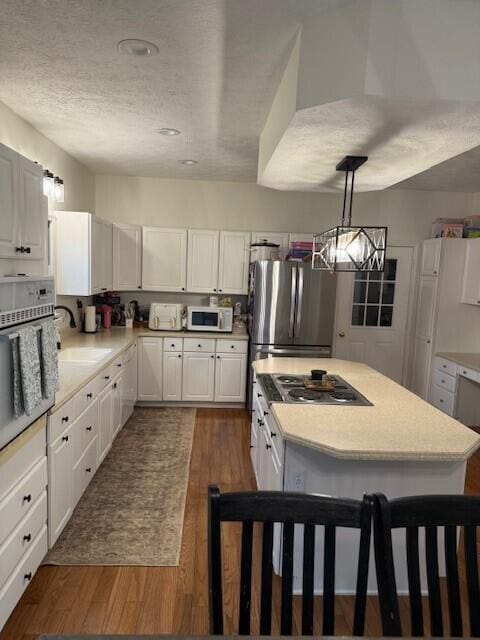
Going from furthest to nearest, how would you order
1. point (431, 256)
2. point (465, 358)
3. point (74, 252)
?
point (431, 256)
point (465, 358)
point (74, 252)

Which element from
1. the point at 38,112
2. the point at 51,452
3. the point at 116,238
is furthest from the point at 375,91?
the point at 116,238

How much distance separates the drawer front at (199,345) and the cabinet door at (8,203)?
8.66 feet

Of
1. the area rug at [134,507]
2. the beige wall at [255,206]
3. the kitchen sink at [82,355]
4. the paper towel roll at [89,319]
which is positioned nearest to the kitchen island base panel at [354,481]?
the area rug at [134,507]

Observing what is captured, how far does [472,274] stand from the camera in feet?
15.0

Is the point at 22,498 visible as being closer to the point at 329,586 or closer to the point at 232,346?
the point at 329,586

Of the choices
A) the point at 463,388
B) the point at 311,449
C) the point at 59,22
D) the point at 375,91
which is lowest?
the point at 463,388

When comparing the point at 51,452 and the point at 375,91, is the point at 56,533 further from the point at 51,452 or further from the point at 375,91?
the point at 375,91

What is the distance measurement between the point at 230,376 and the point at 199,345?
49cm

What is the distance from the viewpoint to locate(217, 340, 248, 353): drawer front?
4.73 meters

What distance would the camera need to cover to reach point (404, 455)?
6.15 feet

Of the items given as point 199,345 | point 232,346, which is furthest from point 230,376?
point 199,345

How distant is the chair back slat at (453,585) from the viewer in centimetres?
112

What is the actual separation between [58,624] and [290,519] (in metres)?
1.47

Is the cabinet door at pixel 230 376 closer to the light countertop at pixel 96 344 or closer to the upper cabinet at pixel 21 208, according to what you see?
the light countertop at pixel 96 344
